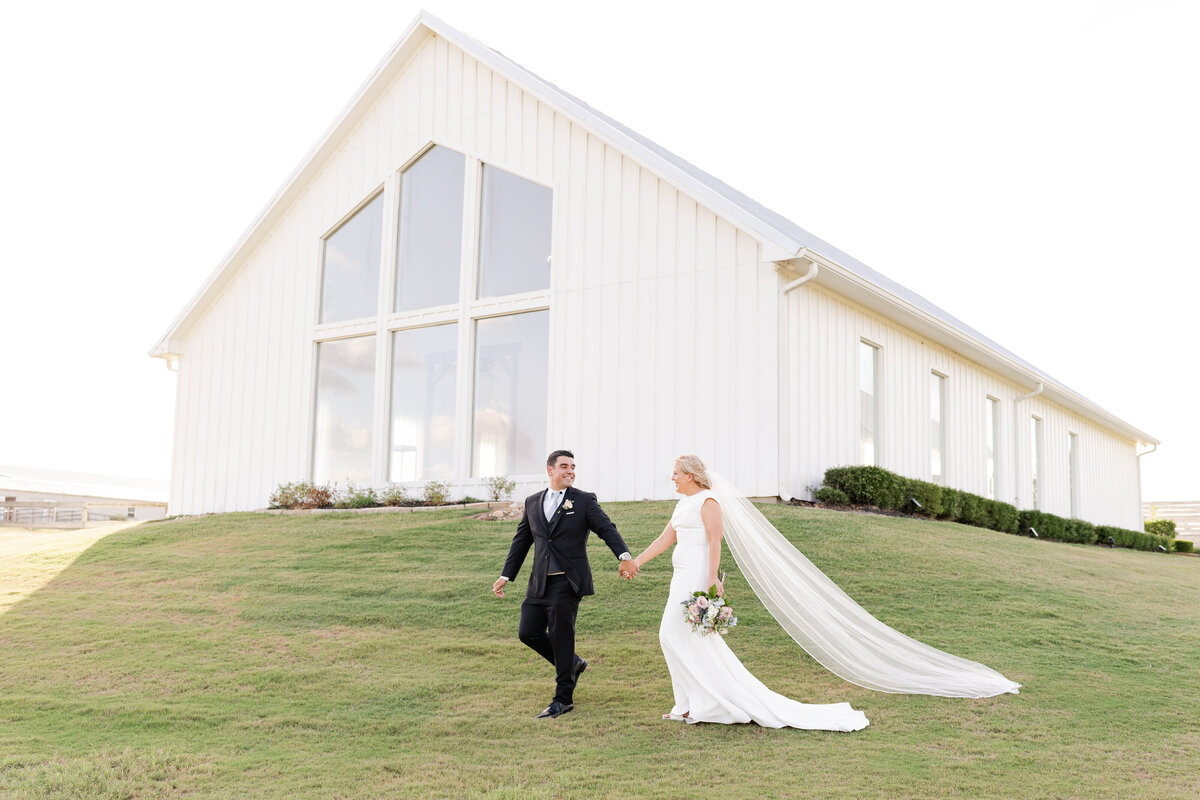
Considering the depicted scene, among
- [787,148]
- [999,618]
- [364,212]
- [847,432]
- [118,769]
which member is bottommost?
[118,769]

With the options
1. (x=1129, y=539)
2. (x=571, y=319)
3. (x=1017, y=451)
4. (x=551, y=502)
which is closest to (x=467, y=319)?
(x=571, y=319)

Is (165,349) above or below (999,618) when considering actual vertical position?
above

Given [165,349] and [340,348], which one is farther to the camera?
[165,349]

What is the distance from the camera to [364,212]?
1895 cm

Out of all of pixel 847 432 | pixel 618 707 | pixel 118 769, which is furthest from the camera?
pixel 847 432

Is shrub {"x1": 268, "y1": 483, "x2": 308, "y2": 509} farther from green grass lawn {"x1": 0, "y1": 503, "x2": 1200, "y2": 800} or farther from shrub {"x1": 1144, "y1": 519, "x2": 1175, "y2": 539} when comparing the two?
shrub {"x1": 1144, "y1": 519, "x2": 1175, "y2": 539}

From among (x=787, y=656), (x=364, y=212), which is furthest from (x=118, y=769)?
(x=364, y=212)

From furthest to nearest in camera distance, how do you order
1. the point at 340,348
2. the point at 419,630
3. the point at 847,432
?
the point at 340,348, the point at 847,432, the point at 419,630

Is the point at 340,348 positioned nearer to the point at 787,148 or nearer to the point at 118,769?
the point at 787,148

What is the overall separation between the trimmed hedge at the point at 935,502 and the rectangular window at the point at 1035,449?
1006mm

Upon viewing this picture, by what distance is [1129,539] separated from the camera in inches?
954

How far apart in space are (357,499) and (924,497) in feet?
29.1

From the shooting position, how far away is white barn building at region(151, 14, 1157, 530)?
47.5 feet

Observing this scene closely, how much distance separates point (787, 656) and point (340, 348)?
39.5ft
